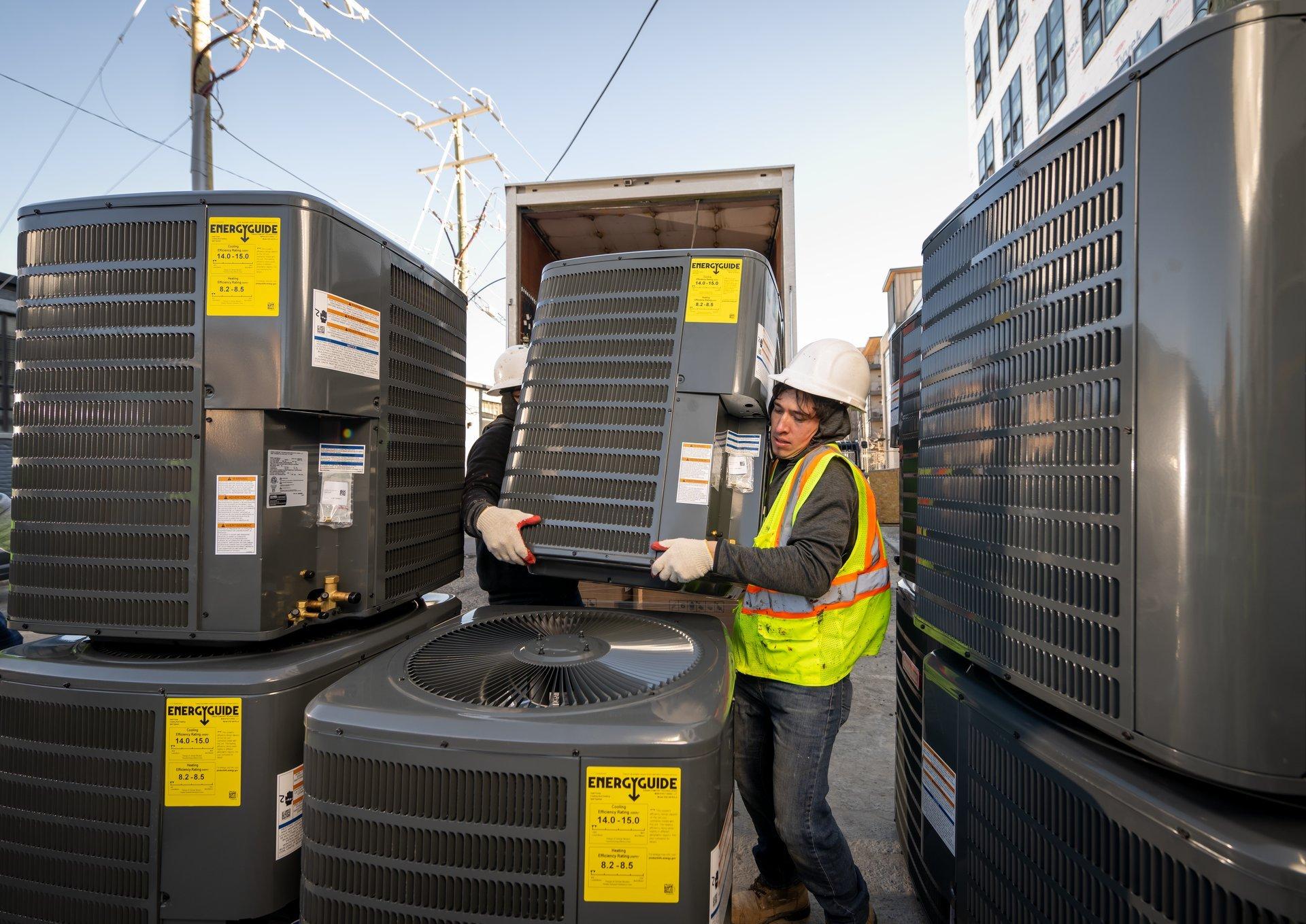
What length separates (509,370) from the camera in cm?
273

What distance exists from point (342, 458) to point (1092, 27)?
15.4 meters

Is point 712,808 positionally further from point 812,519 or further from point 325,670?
point 325,670

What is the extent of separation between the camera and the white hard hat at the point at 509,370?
8.89ft

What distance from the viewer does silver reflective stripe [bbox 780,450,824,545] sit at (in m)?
1.95

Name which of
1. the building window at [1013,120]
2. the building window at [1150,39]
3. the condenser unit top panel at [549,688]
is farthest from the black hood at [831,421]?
the building window at [1013,120]

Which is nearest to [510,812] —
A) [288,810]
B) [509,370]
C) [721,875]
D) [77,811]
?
[721,875]

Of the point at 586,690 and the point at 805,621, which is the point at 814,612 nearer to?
the point at 805,621

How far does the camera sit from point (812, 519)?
1.88m

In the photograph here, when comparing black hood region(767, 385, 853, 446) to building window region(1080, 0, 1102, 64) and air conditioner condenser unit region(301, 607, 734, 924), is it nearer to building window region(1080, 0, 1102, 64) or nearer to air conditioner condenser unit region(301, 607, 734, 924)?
air conditioner condenser unit region(301, 607, 734, 924)

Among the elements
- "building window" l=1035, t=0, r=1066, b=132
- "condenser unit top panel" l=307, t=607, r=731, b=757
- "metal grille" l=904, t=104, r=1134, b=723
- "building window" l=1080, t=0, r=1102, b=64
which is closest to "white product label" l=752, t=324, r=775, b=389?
"metal grille" l=904, t=104, r=1134, b=723

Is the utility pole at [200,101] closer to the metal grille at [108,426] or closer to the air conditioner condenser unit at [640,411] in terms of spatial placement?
the metal grille at [108,426]

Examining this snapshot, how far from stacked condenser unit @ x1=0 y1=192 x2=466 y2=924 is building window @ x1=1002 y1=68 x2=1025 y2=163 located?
17359mm

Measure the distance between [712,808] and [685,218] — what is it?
355cm

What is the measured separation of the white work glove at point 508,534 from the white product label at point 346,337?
537 mm
